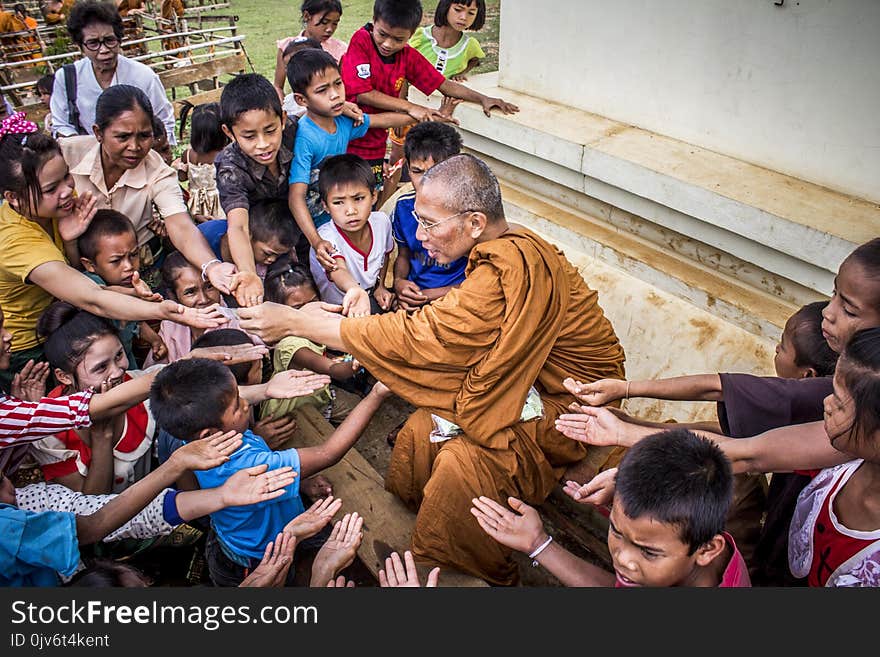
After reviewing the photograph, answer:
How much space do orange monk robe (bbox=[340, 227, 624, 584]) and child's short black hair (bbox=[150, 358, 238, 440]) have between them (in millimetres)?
564

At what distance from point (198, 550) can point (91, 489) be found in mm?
603

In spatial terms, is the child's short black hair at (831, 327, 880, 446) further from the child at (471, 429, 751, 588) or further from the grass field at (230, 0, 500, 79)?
the grass field at (230, 0, 500, 79)

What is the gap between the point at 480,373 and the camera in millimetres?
2732

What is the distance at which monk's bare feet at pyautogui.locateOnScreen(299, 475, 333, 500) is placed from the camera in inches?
126

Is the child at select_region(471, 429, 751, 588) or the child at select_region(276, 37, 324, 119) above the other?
the child at select_region(276, 37, 324, 119)

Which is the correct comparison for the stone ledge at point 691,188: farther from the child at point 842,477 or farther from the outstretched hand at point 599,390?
the child at point 842,477

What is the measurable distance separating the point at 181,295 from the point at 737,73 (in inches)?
131

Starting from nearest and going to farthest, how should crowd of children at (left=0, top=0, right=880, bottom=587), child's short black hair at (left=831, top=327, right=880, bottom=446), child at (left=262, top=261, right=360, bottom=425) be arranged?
1. child's short black hair at (left=831, top=327, right=880, bottom=446)
2. crowd of children at (left=0, top=0, right=880, bottom=587)
3. child at (left=262, top=261, right=360, bottom=425)

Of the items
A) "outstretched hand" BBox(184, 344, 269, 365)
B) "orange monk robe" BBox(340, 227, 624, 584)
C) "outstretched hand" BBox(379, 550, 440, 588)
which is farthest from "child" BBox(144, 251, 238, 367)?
"outstretched hand" BBox(379, 550, 440, 588)

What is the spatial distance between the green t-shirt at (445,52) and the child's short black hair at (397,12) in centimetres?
127

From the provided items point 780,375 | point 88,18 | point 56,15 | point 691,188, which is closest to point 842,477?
point 780,375

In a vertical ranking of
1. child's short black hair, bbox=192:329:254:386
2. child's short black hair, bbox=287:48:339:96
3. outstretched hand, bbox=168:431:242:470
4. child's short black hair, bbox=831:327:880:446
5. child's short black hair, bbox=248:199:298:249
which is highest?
child's short black hair, bbox=287:48:339:96

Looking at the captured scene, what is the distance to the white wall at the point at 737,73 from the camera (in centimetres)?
328

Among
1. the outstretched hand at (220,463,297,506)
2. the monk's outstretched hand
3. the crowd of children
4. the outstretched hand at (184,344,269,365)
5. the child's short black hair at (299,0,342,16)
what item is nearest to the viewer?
the crowd of children
